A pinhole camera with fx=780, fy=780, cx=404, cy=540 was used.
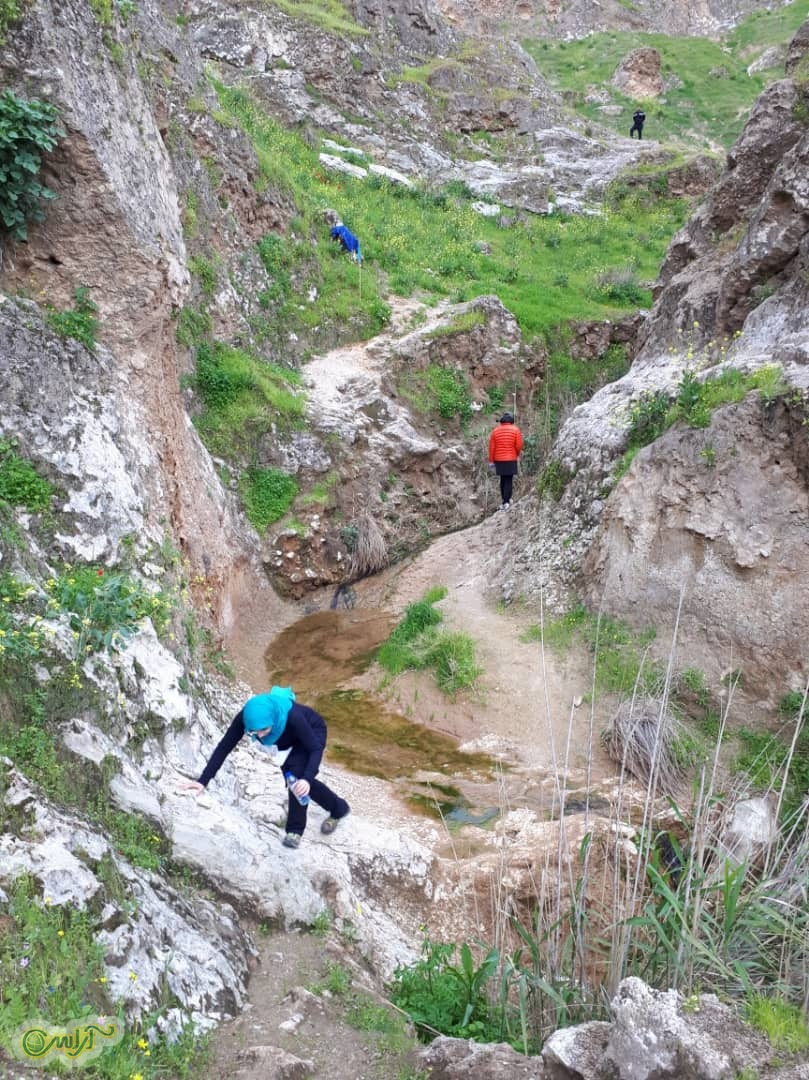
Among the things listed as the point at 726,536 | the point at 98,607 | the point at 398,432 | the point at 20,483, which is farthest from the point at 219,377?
the point at 726,536

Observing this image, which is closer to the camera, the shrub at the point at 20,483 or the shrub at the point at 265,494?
the shrub at the point at 20,483

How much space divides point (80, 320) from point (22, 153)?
155cm

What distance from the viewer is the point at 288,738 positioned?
5.53m

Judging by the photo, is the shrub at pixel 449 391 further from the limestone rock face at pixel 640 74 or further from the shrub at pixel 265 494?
the limestone rock face at pixel 640 74

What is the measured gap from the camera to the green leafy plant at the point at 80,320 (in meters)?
7.79

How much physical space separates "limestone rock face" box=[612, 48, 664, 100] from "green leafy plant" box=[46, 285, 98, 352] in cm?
3690

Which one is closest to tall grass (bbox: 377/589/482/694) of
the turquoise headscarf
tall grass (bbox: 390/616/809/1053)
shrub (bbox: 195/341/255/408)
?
the turquoise headscarf

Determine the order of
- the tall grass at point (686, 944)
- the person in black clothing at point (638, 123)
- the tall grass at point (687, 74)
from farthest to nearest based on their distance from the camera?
the tall grass at point (687, 74)
the person in black clothing at point (638, 123)
the tall grass at point (686, 944)

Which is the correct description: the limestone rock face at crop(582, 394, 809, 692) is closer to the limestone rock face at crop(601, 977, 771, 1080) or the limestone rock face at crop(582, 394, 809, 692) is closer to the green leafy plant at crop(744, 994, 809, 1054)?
the green leafy plant at crop(744, 994, 809, 1054)

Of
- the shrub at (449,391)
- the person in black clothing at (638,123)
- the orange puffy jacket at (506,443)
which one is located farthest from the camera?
the person in black clothing at (638,123)

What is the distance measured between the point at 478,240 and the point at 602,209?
231 inches

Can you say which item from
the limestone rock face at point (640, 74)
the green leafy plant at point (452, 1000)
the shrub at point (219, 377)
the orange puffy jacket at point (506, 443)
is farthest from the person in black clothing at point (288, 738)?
the limestone rock face at point (640, 74)

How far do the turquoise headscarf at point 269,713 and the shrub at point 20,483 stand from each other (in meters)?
2.83

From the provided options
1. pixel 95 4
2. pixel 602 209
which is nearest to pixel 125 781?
pixel 95 4
